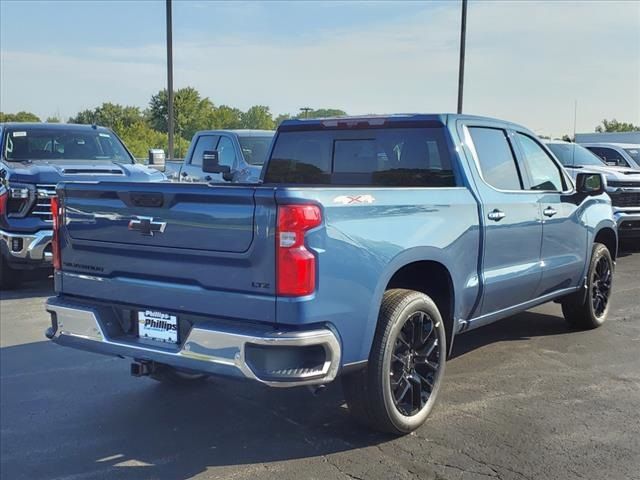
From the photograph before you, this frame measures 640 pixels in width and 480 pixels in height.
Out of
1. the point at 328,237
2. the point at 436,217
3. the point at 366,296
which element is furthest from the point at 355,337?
the point at 436,217

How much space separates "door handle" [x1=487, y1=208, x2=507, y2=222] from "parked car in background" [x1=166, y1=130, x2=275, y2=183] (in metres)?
6.25

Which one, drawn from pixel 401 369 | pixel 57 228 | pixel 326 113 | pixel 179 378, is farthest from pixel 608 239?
pixel 326 113

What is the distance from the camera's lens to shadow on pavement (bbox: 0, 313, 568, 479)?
380cm

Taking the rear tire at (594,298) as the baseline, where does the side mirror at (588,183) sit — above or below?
above

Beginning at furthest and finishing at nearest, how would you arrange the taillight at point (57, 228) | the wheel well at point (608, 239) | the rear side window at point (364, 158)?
the wheel well at point (608, 239), the rear side window at point (364, 158), the taillight at point (57, 228)

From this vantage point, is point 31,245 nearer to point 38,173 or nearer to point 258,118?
point 38,173

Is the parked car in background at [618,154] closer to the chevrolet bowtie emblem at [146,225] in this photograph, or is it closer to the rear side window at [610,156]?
the rear side window at [610,156]

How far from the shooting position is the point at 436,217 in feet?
13.7

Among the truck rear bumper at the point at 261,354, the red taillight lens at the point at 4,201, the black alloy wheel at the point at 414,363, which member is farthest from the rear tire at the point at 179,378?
the red taillight lens at the point at 4,201

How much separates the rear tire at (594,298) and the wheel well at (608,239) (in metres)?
0.19

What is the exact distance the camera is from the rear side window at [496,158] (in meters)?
4.97

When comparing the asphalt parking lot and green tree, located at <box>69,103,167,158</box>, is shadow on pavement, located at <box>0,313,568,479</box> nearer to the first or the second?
the asphalt parking lot

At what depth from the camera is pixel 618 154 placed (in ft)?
47.2

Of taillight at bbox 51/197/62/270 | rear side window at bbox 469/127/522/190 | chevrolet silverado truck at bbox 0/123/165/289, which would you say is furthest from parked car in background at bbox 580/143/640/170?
taillight at bbox 51/197/62/270
